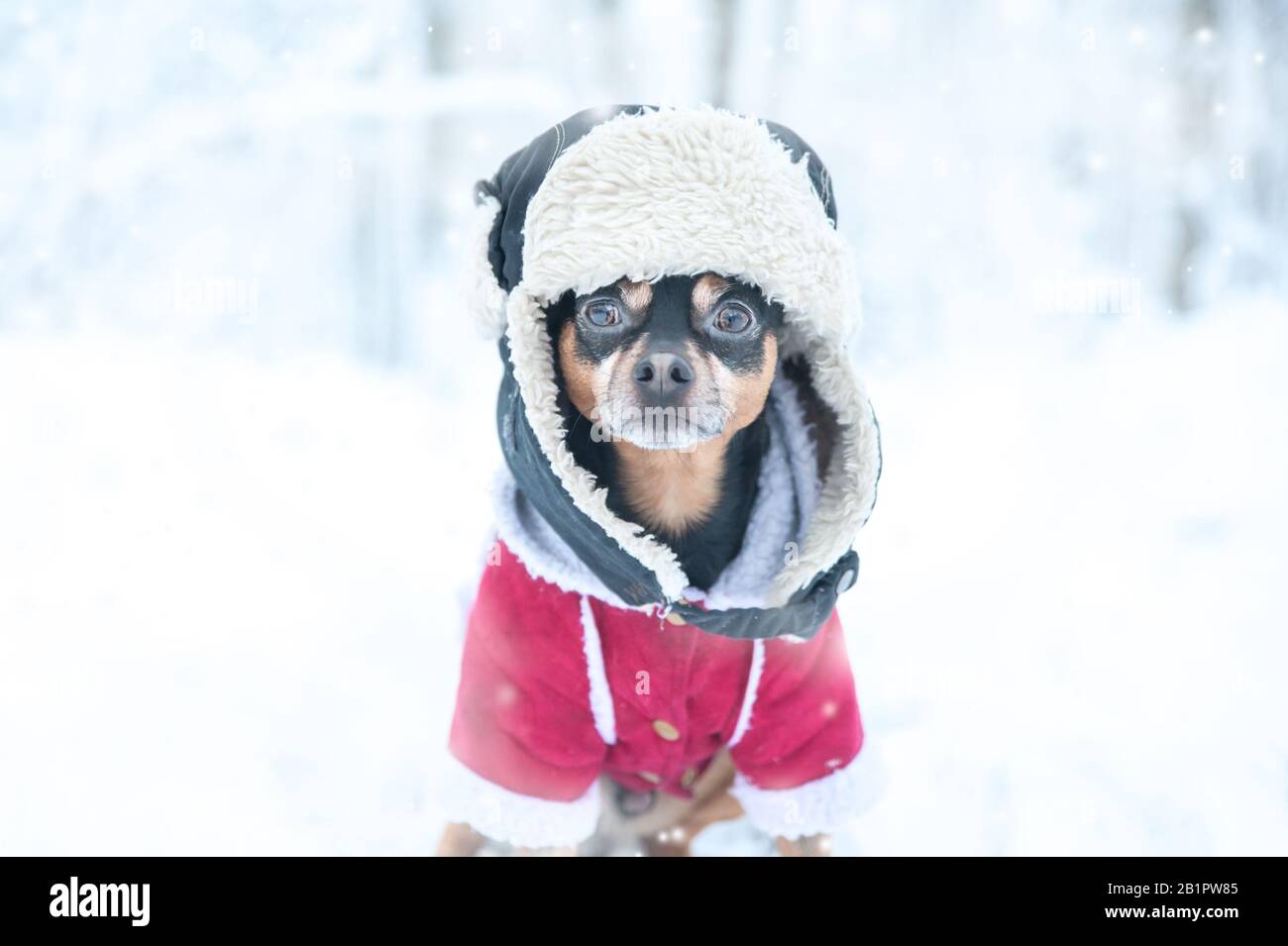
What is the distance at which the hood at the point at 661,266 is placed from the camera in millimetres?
1443

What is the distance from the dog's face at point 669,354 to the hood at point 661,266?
0.05 meters

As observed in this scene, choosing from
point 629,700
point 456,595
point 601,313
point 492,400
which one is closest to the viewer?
point 601,313

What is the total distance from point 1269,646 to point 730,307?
6.43 ft

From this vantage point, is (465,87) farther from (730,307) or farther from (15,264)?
(730,307)

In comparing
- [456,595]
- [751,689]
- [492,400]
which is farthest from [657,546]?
[492,400]

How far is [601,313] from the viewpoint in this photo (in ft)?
5.15

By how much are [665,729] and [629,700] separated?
0.09 meters

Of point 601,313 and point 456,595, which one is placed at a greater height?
point 601,313

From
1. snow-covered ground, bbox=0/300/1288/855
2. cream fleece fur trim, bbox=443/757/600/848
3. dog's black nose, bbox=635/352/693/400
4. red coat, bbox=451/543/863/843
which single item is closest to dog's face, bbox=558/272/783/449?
dog's black nose, bbox=635/352/693/400

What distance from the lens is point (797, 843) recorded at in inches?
73.7

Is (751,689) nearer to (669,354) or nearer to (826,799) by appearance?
(826,799)

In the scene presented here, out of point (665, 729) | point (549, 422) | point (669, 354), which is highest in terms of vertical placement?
point (669, 354)

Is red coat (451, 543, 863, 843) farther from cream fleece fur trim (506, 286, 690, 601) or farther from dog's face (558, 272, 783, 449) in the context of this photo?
dog's face (558, 272, 783, 449)

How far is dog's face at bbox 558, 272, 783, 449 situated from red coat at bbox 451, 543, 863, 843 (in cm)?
36
